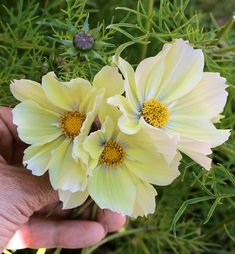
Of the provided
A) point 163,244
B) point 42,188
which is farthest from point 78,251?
point 42,188

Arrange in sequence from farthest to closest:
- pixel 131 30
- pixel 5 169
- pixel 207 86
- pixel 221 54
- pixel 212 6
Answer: pixel 212 6 < pixel 131 30 < pixel 221 54 < pixel 5 169 < pixel 207 86

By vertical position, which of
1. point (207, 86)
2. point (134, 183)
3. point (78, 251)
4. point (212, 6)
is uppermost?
point (207, 86)

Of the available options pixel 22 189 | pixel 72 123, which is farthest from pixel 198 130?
pixel 22 189

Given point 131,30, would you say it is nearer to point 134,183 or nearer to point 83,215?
point 83,215

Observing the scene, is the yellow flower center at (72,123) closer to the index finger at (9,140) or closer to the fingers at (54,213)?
the index finger at (9,140)

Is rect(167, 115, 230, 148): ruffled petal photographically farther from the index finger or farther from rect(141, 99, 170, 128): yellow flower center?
the index finger

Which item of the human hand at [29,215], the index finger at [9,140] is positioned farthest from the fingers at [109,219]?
the index finger at [9,140]

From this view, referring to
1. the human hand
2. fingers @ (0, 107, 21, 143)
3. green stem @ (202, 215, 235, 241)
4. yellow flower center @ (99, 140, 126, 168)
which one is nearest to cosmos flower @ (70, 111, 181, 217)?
yellow flower center @ (99, 140, 126, 168)
